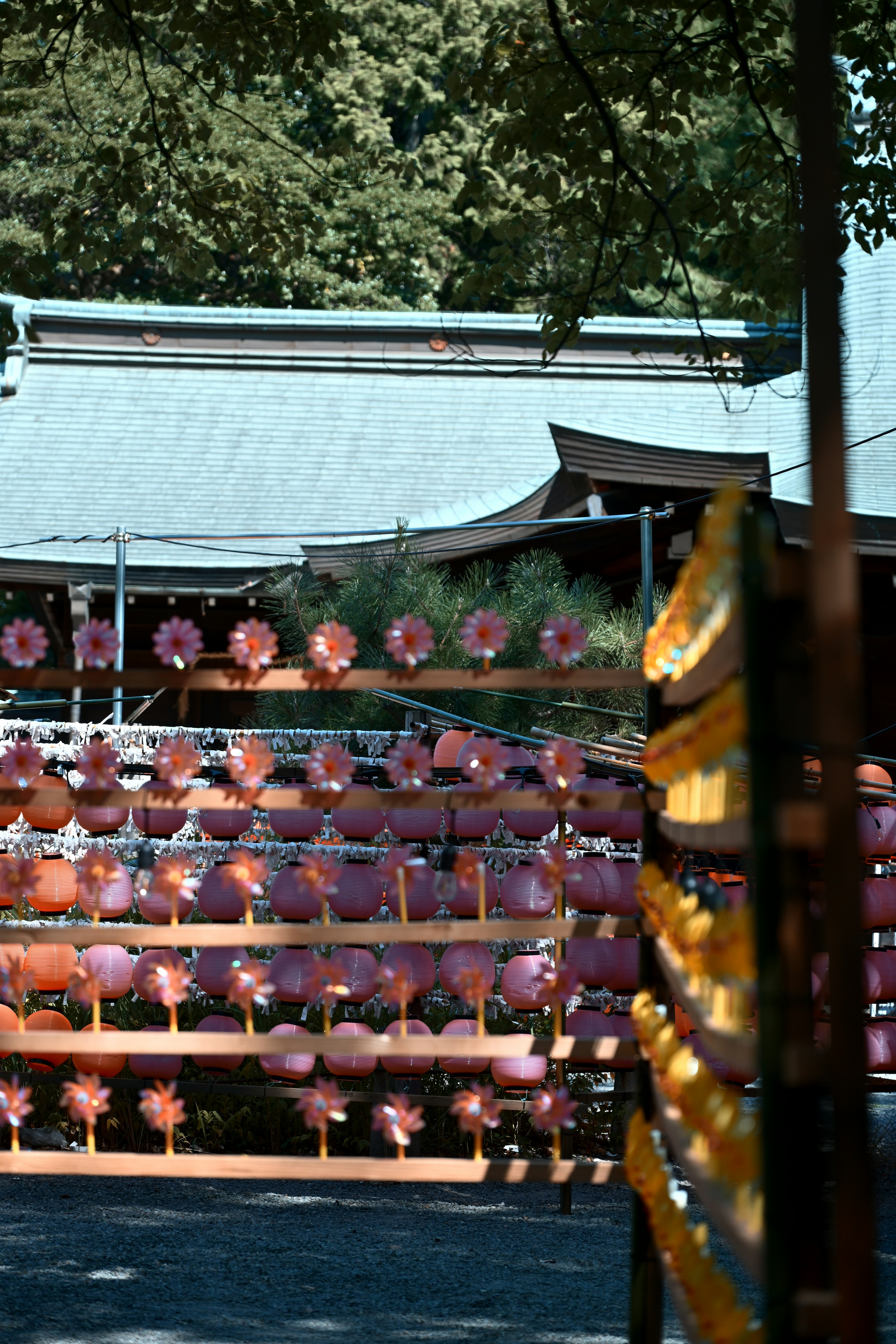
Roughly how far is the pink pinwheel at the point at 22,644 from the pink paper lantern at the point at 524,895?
2440mm

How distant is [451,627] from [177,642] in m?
4.90

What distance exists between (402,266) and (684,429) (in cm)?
1288

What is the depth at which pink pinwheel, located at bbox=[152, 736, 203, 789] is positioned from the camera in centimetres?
305

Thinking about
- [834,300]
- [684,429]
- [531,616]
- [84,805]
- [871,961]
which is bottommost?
[871,961]

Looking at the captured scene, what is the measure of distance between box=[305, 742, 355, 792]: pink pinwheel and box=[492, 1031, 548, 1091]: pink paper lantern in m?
1.97

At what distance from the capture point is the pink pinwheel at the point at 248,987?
124 inches

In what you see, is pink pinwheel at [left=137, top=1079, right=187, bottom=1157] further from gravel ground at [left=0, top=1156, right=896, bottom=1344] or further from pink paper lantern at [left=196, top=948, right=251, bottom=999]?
Answer: pink paper lantern at [left=196, top=948, right=251, bottom=999]

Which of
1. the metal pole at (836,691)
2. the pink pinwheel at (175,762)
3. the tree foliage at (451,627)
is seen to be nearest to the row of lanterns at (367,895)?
the pink pinwheel at (175,762)

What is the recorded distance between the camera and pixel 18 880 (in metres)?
3.10

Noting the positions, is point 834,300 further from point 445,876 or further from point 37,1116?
point 37,1116

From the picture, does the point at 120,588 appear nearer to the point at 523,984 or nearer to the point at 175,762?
the point at 523,984

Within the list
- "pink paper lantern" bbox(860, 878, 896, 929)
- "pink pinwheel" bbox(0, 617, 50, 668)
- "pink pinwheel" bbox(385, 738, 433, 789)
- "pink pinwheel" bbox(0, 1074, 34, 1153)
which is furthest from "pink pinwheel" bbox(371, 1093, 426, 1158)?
"pink paper lantern" bbox(860, 878, 896, 929)

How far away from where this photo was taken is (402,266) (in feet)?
70.8

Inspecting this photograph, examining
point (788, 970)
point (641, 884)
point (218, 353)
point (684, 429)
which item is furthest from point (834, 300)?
point (218, 353)
